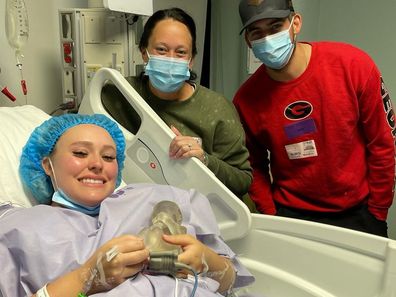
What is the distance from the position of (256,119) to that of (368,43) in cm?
120

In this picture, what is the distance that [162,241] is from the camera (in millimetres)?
1093

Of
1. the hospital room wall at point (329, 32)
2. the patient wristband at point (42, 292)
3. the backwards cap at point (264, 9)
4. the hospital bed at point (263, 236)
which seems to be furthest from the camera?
the hospital room wall at point (329, 32)

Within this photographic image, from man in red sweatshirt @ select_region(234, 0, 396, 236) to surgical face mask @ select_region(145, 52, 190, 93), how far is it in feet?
0.98

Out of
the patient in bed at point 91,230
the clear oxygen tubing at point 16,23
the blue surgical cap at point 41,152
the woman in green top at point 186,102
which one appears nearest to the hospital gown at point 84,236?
the patient in bed at point 91,230

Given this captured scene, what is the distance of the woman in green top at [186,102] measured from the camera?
66.7 inches

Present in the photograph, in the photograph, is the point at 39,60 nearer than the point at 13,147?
No

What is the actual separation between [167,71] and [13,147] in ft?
2.10

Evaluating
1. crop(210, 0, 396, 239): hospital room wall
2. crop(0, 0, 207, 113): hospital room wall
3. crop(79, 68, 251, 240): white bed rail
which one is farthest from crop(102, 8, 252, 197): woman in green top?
crop(210, 0, 396, 239): hospital room wall

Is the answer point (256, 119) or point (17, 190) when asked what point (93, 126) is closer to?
point (17, 190)

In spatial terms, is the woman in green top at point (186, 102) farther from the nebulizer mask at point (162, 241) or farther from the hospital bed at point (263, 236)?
the nebulizer mask at point (162, 241)

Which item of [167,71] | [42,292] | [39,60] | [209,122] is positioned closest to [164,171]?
[209,122]

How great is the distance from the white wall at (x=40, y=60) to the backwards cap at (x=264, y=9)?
1.24m

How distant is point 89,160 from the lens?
1301 mm

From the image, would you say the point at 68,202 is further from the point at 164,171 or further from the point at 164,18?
the point at 164,18
